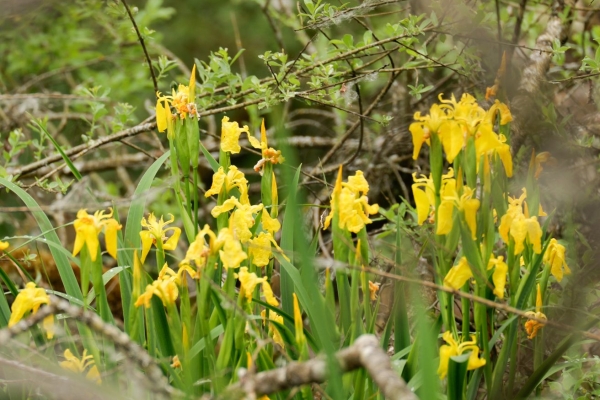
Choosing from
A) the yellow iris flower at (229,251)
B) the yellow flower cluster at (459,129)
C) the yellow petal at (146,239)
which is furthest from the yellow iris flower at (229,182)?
the yellow flower cluster at (459,129)

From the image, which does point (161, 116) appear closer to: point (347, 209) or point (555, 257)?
point (347, 209)

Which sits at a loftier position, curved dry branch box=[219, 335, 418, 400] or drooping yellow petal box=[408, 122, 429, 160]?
drooping yellow petal box=[408, 122, 429, 160]

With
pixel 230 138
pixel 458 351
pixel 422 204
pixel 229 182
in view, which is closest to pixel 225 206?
pixel 229 182

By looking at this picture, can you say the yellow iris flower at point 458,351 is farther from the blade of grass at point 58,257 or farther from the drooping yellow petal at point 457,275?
the blade of grass at point 58,257

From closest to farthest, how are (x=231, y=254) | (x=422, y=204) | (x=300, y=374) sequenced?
(x=300, y=374)
(x=231, y=254)
(x=422, y=204)

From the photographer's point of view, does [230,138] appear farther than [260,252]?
Yes

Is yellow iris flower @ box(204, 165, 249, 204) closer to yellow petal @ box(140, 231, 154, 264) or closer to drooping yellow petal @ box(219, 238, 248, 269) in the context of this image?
yellow petal @ box(140, 231, 154, 264)

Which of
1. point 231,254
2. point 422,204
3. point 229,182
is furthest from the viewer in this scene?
point 229,182

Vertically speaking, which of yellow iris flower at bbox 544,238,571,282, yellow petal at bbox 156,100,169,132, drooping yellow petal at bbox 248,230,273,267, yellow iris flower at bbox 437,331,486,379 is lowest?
yellow iris flower at bbox 437,331,486,379

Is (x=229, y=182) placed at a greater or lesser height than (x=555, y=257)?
greater

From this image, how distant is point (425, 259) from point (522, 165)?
0.41 m

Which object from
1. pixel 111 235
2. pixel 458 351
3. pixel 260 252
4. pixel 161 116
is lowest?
pixel 458 351

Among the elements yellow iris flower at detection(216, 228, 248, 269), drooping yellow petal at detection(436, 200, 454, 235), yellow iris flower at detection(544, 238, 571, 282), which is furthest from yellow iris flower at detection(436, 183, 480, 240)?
yellow iris flower at detection(216, 228, 248, 269)

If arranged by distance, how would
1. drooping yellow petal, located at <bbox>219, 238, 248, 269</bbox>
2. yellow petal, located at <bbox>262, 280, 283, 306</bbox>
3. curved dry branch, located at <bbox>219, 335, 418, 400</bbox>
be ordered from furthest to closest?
yellow petal, located at <bbox>262, 280, 283, 306</bbox>, drooping yellow petal, located at <bbox>219, 238, 248, 269</bbox>, curved dry branch, located at <bbox>219, 335, 418, 400</bbox>
